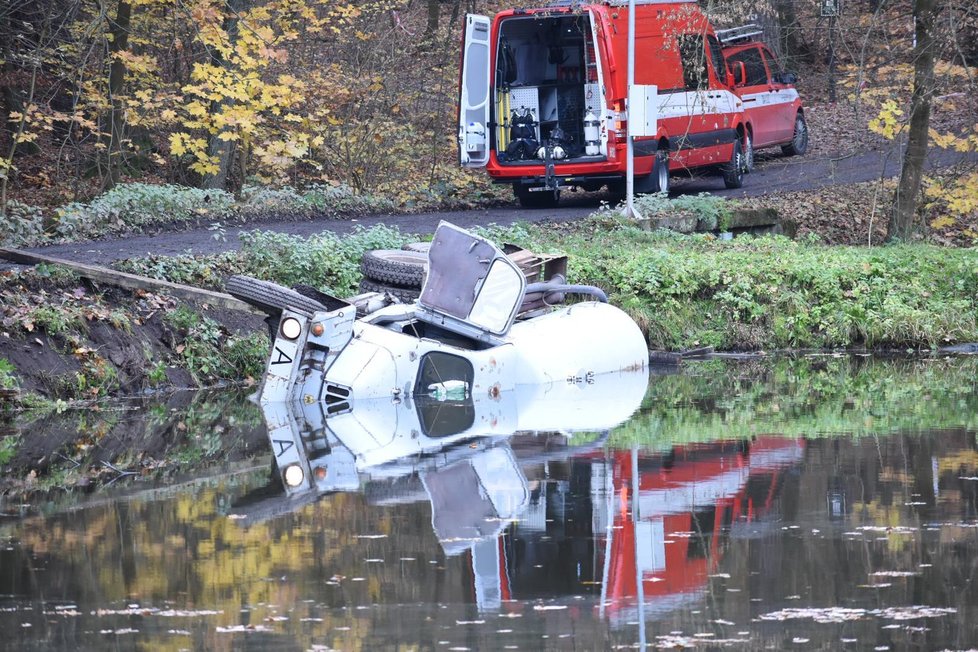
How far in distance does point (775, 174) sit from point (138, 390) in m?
16.7

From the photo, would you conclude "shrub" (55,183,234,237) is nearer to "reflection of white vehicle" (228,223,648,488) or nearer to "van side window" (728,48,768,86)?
"reflection of white vehicle" (228,223,648,488)

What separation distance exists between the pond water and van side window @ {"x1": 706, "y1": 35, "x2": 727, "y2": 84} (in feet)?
45.7

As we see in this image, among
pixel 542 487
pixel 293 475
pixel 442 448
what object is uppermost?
pixel 442 448

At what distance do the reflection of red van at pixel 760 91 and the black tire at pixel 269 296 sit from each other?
15289mm

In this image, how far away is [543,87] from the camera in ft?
78.1

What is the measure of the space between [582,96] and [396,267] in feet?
33.5

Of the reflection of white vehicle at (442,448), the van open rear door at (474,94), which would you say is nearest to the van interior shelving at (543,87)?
the van open rear door at (474,94)

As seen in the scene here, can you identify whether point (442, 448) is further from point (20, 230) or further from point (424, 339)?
point (20, 230)

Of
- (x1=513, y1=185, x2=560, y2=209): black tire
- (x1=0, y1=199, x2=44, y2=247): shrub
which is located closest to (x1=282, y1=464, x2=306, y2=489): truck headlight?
(x1=0, y1=199, x2=44, y2=247): shrub

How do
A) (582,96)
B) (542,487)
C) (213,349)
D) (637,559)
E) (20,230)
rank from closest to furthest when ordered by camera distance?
(637,559), (542,487), (213,349), (20,230), (582,96)

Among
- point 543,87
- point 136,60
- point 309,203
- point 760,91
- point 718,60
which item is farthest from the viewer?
point 760,91

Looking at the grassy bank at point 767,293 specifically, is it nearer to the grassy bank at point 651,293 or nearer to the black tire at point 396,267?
the grassy bank at point 651,293

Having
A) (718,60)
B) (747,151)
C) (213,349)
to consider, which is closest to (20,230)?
(213,349)

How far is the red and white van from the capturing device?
22062 millimetres
